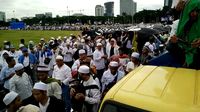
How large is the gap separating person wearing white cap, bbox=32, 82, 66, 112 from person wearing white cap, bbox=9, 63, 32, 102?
8.28 ft

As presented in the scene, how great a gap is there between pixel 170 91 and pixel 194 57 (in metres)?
1.35

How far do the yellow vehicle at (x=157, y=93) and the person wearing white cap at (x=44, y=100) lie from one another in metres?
2.28

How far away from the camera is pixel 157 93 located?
2.67 metres

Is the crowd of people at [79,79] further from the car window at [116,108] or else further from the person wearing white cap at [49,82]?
the car window at [116,108]

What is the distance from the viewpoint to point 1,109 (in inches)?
397

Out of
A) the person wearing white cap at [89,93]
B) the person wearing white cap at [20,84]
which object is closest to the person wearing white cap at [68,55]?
the person wearing white cap at [20,84]

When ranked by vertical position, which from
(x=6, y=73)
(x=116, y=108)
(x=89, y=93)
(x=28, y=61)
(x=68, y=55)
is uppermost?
(x=116, y=108)

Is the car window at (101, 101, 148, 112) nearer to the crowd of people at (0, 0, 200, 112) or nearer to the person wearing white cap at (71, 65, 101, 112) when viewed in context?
the crowd of people at (0, 0, 200, 112)

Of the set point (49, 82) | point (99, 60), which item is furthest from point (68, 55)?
point (49, 82)

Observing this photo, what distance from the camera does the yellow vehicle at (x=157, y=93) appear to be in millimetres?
2438

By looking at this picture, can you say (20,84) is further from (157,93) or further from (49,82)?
(157,93)

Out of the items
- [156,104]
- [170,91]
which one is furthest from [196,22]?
[156,104]

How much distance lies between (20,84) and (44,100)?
8.64 ft

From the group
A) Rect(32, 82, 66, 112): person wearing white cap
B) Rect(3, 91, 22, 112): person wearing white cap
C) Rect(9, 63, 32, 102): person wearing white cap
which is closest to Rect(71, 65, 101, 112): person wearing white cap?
Rect(32, 82, 66, 112): person wearing white cap
